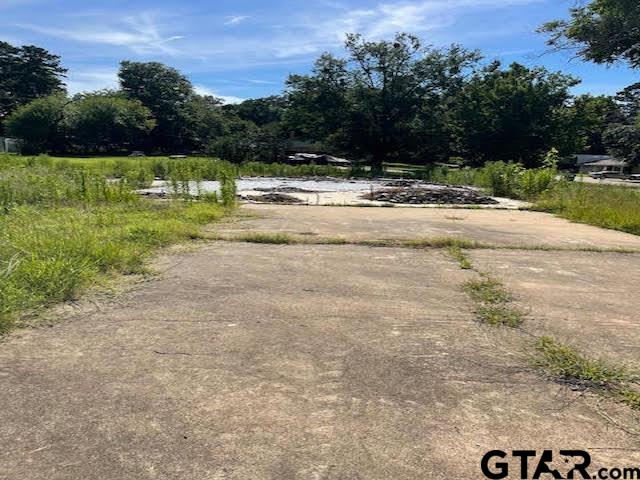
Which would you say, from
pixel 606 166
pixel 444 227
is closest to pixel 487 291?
pixel 444 227

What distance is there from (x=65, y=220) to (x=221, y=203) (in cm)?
506

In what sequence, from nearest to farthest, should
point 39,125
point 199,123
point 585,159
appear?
point 39,125
point 199,123
point 585,159

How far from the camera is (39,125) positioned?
47438 millimetres

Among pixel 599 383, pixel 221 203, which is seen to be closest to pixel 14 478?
pixel 599 383

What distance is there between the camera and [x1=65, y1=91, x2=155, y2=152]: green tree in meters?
48.8

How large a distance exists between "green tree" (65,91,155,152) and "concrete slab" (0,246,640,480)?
50.0 m

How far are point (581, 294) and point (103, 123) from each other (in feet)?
168

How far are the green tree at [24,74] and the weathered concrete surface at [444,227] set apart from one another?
203 feet

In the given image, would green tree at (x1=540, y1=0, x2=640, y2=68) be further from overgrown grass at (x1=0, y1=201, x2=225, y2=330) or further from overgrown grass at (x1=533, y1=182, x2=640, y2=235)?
overgrown grass at (x1=0, y1=201, x2=225, y2=330)

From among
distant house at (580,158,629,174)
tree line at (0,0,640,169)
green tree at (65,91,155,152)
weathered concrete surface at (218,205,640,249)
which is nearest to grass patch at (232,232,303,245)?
weathered concrete surface at (218,205,640,249)

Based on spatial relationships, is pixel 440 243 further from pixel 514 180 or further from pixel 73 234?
pixel 514 180

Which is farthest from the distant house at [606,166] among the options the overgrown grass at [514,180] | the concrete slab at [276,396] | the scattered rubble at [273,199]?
the concrete slab at [276,396]

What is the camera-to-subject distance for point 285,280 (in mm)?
5016

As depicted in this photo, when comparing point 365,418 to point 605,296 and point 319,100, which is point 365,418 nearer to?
point 605,296
